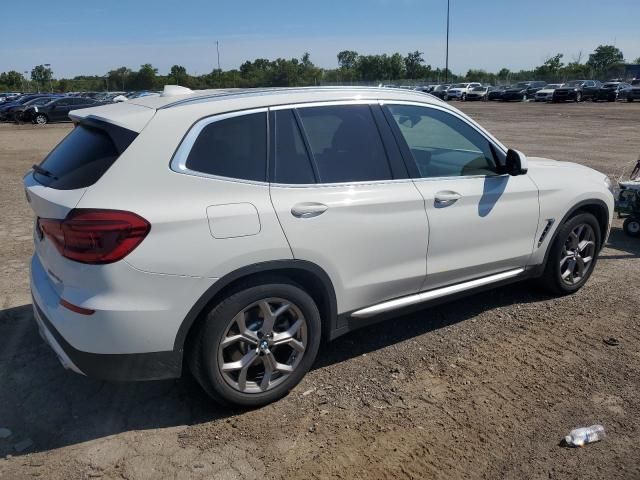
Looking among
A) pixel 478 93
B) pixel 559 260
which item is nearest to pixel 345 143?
pixel 559 260

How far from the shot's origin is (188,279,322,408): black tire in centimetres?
297

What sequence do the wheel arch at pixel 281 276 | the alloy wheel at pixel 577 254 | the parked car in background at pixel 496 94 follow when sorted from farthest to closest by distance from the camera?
the parked car in background at pixel 496 94 → the alloy wheel at pixel 577 254 → the wheel arch at pixel 281 276

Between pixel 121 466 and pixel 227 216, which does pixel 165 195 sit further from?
Result: pixel 121 466

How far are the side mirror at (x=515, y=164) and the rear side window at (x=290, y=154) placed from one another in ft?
5.58

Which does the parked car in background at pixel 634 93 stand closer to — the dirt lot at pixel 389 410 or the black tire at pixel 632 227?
the black tire at pixel 632 227

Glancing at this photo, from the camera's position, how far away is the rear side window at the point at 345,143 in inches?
134

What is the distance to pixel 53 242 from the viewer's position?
2900 mm

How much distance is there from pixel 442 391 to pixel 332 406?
71cm

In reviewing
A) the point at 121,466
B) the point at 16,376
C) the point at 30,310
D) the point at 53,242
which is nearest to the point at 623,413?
the point at 121,466

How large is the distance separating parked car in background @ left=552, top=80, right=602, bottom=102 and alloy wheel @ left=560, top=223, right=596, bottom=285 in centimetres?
4523

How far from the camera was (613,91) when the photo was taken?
44.4 m

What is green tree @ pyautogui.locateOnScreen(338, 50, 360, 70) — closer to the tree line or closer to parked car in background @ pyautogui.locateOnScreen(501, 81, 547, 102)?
the tree line

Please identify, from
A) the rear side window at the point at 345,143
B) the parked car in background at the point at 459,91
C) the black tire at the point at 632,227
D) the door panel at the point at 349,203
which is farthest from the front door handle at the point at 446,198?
the parked car in background at the point at 459,91

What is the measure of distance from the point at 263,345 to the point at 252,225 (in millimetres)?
721
